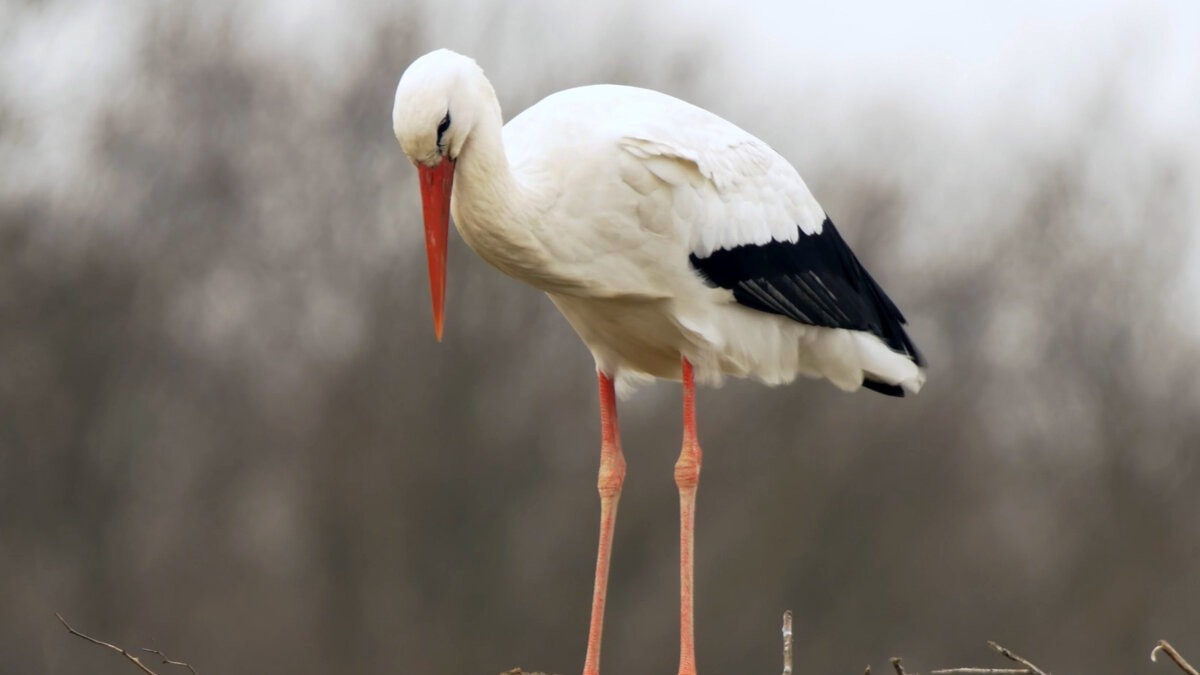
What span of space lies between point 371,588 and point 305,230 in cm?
366

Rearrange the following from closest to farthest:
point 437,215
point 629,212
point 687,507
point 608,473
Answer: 1. point 437,215
2. point 629,212
3. point 687,507
4. point 608,473

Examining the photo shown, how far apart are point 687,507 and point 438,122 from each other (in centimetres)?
189

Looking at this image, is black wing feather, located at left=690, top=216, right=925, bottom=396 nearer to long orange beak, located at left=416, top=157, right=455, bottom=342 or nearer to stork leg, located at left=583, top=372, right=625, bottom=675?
stork leg, located at left=583, top=372, right=625, bottom=675

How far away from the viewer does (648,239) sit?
18.5 ft

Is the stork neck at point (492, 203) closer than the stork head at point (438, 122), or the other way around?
the stork head at point (438, 122)

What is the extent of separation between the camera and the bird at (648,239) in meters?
5.12

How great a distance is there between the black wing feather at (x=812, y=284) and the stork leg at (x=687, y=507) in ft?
1.20

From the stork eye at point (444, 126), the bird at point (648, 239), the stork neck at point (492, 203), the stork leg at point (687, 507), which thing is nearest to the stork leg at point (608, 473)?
the bird at point (648, 239)

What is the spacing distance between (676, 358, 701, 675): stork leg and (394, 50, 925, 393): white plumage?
11cm

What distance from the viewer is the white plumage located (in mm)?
5121

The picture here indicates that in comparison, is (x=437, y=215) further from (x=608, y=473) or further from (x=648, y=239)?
(x=608, y=473)

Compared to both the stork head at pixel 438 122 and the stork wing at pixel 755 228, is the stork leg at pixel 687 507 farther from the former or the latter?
the stork head at pixel 438 122

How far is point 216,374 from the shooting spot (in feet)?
57.0

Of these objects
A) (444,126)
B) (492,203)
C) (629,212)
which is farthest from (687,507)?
(444,126)
